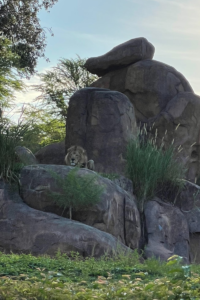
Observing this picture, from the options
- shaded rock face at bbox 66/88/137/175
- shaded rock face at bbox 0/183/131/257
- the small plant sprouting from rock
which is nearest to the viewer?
shaded rock face at bbox 0/183/131/257

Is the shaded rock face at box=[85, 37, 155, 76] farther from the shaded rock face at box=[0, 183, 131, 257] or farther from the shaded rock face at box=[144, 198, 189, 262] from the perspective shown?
the shaded rock face at box=[0, 183, 131, 257]

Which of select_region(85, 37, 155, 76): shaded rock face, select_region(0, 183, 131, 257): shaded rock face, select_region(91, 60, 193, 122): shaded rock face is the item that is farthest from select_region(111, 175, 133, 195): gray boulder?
select_region(85, 37, 155, 76): shaded rock face

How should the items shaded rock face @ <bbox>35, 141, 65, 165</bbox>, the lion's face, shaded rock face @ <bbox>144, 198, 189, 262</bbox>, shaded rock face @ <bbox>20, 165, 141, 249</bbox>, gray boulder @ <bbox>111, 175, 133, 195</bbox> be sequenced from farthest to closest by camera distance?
shaded rock face @ <bbox>35, 141, 65, 165</bbox> → the lion's face → gray boulder @ <bbox>111, 175, 133, 195</bbox> → shaded rock face @ <bbox>144, 198, 189, 262</bbox> → shaded rock face @ <bbox>20, 165, 141, 249</bbox>

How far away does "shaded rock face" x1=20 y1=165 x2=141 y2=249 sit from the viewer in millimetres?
9250

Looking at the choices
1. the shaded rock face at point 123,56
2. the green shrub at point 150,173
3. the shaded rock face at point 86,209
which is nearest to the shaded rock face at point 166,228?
the green shrub at point 150,173

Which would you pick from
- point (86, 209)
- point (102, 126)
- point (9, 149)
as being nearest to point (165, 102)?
point (102, 126)

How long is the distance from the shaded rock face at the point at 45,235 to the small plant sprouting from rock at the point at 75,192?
1.40ft

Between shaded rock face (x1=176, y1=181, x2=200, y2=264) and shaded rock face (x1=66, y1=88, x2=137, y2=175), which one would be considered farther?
shaded rock face (x1=66, y1=88, x2=137, y2=175)

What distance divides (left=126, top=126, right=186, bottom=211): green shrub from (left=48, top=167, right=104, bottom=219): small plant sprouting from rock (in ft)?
9.26

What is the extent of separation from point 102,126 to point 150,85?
225 inches

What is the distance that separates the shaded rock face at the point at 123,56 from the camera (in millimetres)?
20391

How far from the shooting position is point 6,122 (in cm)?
1036

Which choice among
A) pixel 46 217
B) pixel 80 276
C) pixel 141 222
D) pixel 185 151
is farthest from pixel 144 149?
pixel 80 276

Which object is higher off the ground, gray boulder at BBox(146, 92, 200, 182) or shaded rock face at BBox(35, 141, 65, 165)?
gray boulder at BBox(146, 92, 200, 182)
